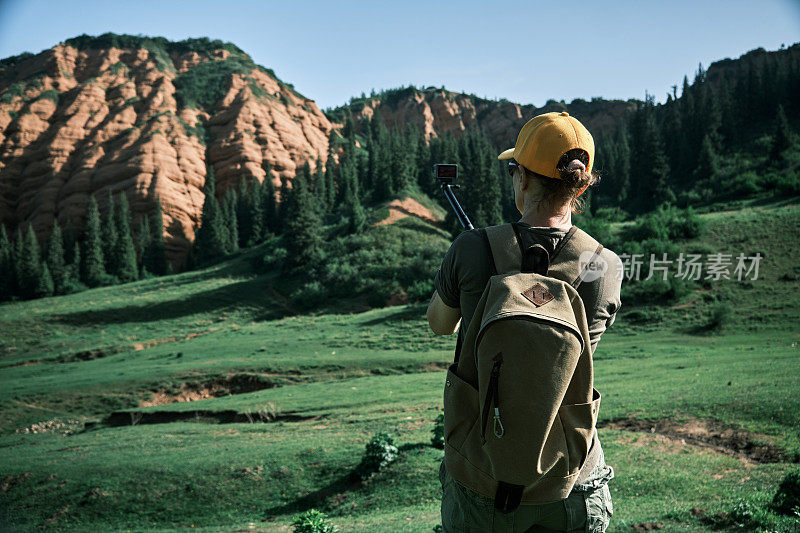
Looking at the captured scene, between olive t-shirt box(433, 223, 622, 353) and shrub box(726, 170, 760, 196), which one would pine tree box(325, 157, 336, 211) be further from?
olive t-shirt box(433, 223, 622, 353)

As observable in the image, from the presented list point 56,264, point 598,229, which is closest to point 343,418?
point 598,229

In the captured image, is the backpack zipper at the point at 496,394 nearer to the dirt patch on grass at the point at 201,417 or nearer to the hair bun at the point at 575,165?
the hair bun at the point at 575,165

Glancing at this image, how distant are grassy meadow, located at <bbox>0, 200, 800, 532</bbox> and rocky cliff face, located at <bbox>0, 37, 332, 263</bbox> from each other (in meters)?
75.5

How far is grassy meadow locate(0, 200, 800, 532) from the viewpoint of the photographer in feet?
33.6

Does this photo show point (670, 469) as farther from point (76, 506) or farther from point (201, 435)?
point (201, 435)

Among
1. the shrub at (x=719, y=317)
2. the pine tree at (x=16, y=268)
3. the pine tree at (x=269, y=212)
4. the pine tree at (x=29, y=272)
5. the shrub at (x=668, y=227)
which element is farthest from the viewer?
the pine tree at (x=269, y=212)

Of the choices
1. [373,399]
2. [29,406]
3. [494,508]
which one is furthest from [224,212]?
[494,508]

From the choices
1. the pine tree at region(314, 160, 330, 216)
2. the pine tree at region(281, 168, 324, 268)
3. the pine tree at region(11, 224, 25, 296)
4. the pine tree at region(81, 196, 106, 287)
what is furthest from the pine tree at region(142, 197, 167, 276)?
the pine tree at region(281, 168, 324, 268)

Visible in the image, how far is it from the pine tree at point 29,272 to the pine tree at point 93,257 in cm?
670

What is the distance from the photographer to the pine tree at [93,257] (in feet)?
276

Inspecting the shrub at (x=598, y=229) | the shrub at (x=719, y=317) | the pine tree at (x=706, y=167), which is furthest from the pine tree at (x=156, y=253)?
the pine tree at (x=706, y=167)

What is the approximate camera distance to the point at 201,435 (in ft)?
61.2

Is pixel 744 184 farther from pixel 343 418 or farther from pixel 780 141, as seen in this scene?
pixel 343 418

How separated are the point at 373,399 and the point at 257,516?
34.2 feet
